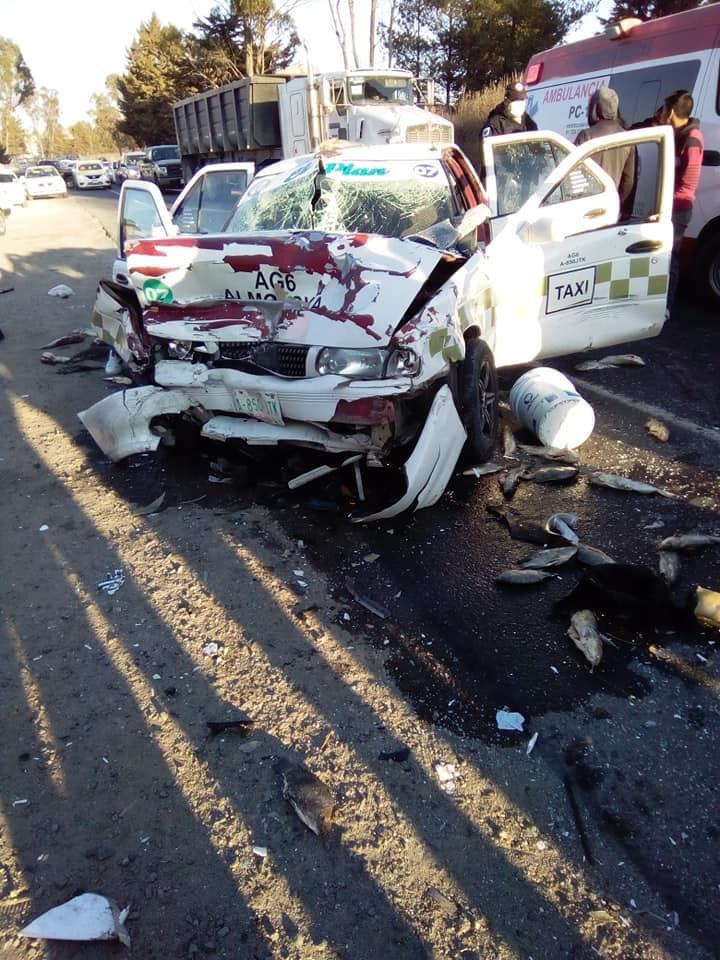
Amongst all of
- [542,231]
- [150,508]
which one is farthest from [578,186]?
[150,508]

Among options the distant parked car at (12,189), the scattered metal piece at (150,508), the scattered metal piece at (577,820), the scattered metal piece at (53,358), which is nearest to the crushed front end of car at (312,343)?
the scattered metal piece at (150,508)

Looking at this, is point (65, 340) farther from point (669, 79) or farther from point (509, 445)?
point (669, 79)

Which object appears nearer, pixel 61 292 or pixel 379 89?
pixel 61 292

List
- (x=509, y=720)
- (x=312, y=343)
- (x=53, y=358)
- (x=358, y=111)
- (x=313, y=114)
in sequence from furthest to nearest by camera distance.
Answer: (x=313, y=114), (x=358, y=111), (x=53, y=358), (x=312, y=343), (x=509, y=720)

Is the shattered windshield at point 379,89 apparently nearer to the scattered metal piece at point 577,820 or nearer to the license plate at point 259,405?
the license plate at point 259,405

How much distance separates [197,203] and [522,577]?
16.6ft

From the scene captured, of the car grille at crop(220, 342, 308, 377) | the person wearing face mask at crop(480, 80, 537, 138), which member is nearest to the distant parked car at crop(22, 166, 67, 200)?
the person wearing face mask at crop(480, 80, 537, 138)

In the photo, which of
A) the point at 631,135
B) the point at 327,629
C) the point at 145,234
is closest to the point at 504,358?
the point at 631,135

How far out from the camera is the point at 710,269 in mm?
7125

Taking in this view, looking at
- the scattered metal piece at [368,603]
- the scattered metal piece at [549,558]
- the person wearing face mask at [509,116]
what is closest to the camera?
the scattered metal piece at [368,603]

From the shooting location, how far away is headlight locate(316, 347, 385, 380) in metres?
3.46

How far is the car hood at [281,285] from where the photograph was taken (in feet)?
11.6

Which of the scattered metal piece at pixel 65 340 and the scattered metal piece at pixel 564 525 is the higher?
the scattered metal piece at pixel 65 340

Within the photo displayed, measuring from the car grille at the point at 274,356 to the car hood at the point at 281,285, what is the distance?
4cm
